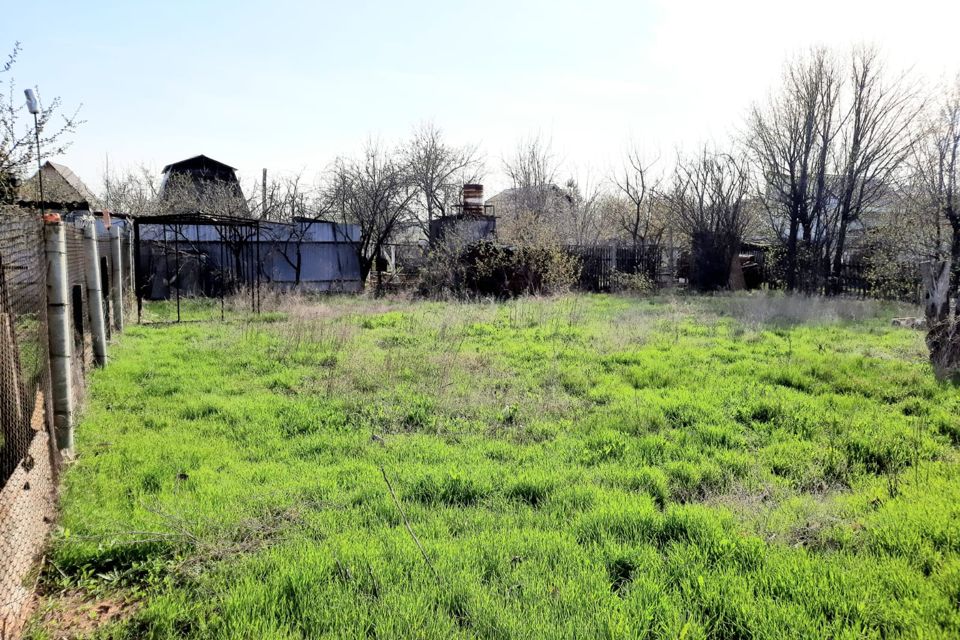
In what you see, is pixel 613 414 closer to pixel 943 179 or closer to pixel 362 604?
pixel 362 604

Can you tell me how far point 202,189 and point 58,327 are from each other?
25.4 meters

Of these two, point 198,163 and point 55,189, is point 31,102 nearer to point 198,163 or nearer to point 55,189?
point 55,189

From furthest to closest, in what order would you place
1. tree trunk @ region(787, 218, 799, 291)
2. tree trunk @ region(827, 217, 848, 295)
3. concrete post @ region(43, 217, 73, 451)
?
1. tree trunk @ region(787, 218, 799, 291)
2. tree trunk @ region(827, 217, 848, 295)
3. concrete post @ region(43, 217, 73, 451)

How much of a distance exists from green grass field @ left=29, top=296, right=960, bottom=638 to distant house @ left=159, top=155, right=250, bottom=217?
14.9 metres

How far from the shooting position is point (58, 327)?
3963mm

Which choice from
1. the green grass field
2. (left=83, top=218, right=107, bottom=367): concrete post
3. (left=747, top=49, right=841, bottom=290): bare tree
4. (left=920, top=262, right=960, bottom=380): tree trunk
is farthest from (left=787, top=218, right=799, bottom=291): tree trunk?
(left=83, top=218, right=107, bottom=367): concrete post

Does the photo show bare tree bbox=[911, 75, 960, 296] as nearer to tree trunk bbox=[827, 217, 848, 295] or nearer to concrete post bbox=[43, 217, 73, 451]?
tree trunk bbox=[827, 217, 848, 295]

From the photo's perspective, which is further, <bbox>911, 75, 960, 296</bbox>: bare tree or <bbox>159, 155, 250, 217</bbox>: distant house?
<bbox>159, 155, 250, 217</bbox>: distant house

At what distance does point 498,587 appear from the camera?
8.84ft

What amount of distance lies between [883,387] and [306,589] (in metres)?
6.43

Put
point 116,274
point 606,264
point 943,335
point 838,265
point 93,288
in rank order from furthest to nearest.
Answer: point 606,264, point 838,265, point 116,274, point 943,335, point 93,288

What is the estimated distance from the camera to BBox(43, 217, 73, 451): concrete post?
12.9ft

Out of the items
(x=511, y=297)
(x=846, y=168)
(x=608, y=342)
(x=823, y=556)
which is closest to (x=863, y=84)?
(x=846, y=168)

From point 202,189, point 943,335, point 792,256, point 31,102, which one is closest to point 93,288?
point 31,102
